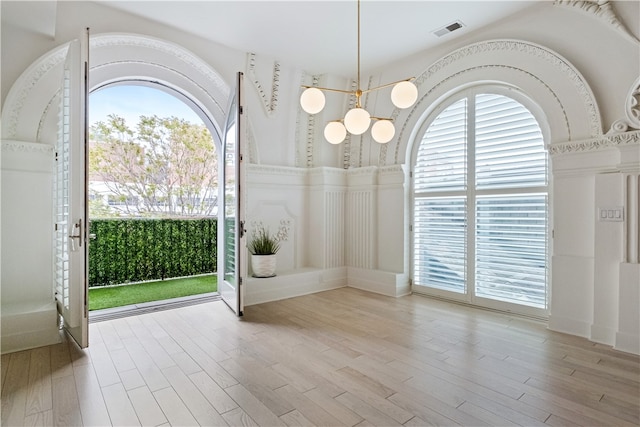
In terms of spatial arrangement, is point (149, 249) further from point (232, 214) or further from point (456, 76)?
point (456, 76)

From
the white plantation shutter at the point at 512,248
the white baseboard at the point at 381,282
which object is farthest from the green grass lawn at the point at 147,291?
the white plantation shutter at the point at 512,248

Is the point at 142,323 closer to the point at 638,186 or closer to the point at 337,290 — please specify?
the point at 337,290

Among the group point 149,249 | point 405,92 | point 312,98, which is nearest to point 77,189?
point 312,98

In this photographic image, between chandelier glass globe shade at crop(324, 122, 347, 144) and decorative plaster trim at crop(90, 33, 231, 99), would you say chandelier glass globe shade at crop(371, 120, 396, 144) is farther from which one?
decorative plaster trim at crop(90, 33, 231, 99)

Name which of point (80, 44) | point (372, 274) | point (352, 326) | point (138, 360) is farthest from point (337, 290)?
point (80, 44)

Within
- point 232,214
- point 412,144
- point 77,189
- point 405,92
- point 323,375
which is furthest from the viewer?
point 412,144

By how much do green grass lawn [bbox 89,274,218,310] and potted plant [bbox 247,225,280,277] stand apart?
3.97ft

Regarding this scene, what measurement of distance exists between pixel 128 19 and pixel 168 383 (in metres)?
3.62

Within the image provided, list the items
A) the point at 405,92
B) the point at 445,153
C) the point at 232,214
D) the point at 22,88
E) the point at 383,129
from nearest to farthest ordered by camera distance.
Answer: the point at 405,92
the point at 383,129
the point at 22,88
the point at 232,214
the point at 445,153

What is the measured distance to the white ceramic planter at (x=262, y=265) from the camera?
4.51 metres

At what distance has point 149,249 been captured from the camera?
6.16 metres

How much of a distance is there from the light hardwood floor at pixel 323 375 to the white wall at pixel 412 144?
27.8 inches

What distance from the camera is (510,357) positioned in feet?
9.03

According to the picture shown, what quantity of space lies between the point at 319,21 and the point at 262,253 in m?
2.86
